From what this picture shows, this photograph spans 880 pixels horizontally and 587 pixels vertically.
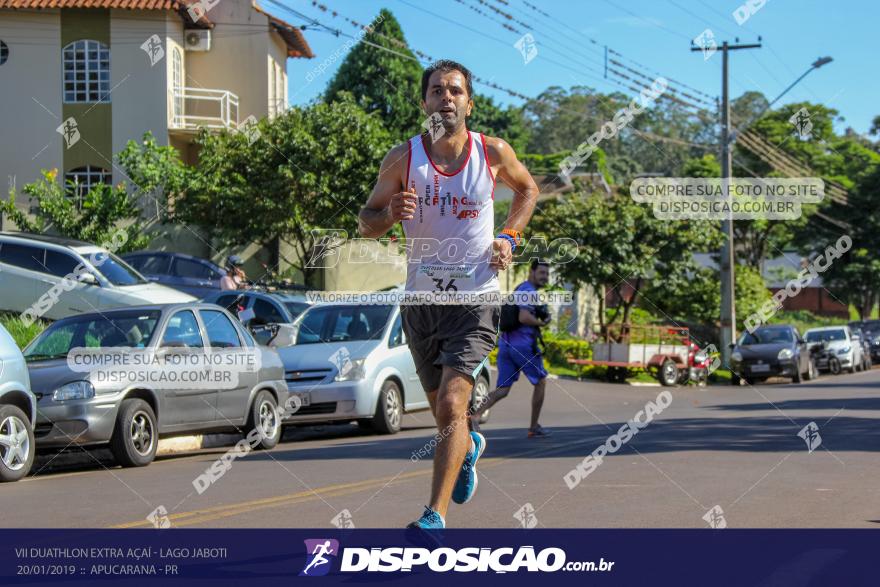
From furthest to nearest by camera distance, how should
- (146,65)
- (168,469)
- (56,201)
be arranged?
(146,65)
(56,201)
(168,469)

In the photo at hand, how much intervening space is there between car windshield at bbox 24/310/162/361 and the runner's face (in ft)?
23.3

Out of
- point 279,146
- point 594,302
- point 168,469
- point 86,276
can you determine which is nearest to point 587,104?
point 594,302

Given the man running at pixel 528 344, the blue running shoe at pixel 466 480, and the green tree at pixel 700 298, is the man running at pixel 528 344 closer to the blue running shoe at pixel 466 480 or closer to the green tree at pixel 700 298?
the blue running shoe at pixel 466 480

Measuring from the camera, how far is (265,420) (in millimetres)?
13828

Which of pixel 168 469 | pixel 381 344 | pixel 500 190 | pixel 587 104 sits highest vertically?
pixel 587 104

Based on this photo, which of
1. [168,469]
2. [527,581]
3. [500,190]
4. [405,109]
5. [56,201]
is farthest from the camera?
[500,190]

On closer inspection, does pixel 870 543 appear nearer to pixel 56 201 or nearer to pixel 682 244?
pixel 56 201

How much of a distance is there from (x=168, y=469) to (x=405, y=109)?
42208 millimetres

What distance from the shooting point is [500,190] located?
185 feet

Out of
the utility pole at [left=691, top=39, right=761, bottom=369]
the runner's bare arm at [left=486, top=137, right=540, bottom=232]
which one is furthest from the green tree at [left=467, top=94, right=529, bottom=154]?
the runner's bare arm at [left=486, top=137, right=540, bottom=232]

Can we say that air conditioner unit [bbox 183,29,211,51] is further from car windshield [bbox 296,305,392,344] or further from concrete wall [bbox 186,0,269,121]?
car windshield [bbox 296,305,392,344]

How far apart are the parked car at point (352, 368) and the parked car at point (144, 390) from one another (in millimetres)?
656

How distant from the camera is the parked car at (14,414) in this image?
10047 mm

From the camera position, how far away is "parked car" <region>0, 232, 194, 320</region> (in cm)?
2064
